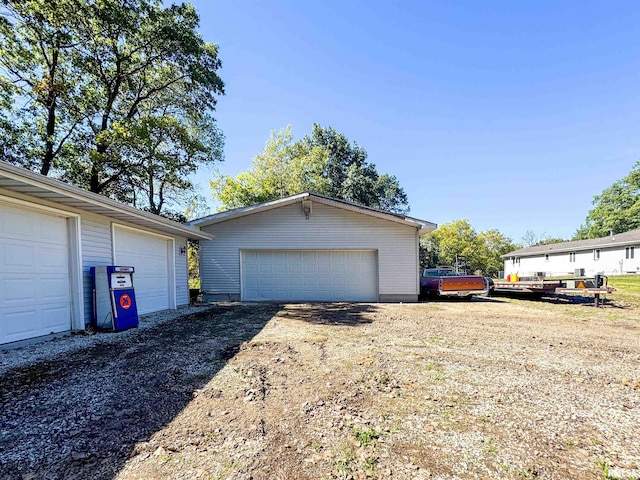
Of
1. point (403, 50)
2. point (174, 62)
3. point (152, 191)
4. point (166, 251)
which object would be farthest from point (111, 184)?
point (403, 50)

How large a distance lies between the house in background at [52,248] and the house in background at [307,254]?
11.7 feet

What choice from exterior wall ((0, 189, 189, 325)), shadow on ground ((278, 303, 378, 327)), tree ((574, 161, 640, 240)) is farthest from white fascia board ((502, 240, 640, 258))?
exterior wall ((0, 189, 189, 325))

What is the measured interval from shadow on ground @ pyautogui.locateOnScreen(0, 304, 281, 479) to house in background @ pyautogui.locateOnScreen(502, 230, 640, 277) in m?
23.5

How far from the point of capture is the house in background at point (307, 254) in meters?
10.5

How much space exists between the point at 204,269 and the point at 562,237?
61986 millimetres

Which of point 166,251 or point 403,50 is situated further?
point 403,50

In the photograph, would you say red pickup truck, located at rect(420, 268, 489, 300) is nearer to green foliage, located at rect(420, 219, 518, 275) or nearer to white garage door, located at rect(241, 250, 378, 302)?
white garage door, located at rect(241, 250, 378, 302)

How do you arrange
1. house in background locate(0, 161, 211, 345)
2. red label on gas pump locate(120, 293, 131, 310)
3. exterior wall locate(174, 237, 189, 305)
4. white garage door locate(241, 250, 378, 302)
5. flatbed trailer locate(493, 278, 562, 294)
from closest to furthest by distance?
house in background locate(0, 161, 211, 345), red label on gas pump locate(120, 293, 131, 310), exterior wall locate(174, 237, 189, 305), flatbed trailer locate(493, 278, 562, 294), white garage door locate(241, 250, 378, 302)

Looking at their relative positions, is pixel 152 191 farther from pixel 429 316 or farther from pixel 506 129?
pixel 506 129

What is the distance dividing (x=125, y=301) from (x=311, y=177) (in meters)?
19.0

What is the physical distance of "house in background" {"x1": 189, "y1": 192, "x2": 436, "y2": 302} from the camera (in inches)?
414

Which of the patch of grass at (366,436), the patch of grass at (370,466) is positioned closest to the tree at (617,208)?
the patch of grass at (366,436)

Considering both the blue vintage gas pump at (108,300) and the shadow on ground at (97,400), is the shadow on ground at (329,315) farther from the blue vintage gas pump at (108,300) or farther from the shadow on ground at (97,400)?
the blue vintage gas pump at (108,300)

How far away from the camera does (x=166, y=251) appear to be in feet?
28.4
